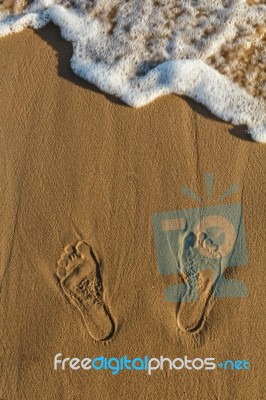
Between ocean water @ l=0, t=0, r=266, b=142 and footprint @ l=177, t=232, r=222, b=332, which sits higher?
ocean water @ l=0, t=0, r=266, b=142

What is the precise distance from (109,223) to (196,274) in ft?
2.46

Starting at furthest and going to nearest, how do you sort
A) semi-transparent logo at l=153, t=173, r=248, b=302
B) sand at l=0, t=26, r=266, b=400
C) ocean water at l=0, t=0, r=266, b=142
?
ocean water at l=0, t=0, r=266, b=142 < semi-transparent logo at l=153, t=173, r=248, b=302 < sand at l=0, t=26, r=266, b=400

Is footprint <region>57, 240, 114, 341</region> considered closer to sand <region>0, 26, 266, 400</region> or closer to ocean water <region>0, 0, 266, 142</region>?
sand <region>0, 26, 266, 400</region>

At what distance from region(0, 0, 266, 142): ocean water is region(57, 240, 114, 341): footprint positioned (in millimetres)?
1315

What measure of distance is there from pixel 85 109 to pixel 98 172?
554mm

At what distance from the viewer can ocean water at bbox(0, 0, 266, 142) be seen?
3.39 meters

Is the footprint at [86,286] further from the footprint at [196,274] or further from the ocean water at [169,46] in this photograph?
the ocean water at [169,46]

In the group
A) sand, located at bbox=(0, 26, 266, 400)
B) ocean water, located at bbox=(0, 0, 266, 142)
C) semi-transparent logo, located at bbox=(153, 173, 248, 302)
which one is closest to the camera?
sand, located at bbox=(0, 26, 266, 400)

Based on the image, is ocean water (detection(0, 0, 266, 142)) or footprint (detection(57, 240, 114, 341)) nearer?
footprint (detection(57, 240, 114, 341))

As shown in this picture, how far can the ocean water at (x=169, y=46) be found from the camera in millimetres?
3391

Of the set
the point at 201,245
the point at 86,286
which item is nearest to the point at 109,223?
the point at 86,286

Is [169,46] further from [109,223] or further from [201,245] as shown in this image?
[201,245]

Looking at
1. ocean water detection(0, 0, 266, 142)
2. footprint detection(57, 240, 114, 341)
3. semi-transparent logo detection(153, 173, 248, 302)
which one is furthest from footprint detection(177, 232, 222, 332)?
ocean water detection(0, 0, 266, 142)

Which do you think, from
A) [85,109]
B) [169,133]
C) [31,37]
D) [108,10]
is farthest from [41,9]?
[169,133]
